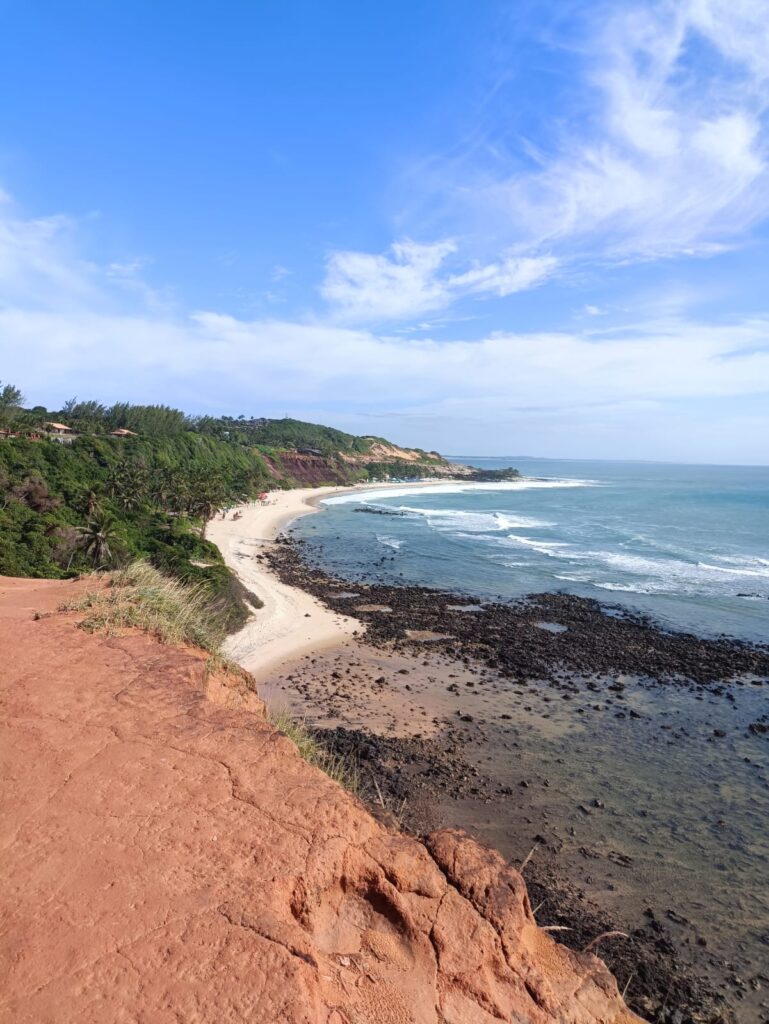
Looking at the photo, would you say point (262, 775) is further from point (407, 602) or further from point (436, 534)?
point (436, 534)

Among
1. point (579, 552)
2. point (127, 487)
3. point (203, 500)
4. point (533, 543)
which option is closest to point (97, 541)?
point (127, 487)

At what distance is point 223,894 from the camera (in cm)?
444

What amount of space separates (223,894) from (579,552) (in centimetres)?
4951

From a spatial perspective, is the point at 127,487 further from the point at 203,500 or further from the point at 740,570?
the point at 740,570

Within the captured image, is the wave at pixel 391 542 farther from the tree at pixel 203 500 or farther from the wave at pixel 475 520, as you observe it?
the tree at pixel 203 500

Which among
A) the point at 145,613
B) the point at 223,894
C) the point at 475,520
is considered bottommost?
the point at 475,520

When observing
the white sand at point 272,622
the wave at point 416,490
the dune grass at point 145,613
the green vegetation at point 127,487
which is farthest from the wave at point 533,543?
the dune grass at point 145,613

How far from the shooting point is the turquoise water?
35219 mm

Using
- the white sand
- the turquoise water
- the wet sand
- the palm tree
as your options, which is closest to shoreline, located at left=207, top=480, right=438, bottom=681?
the white sand

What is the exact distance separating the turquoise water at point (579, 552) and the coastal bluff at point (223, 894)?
93.5 feet

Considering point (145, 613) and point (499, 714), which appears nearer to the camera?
point (145, 613)

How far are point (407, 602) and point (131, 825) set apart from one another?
94.5ft

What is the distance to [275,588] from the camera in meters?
34.7

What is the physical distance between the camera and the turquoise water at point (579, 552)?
116ft
